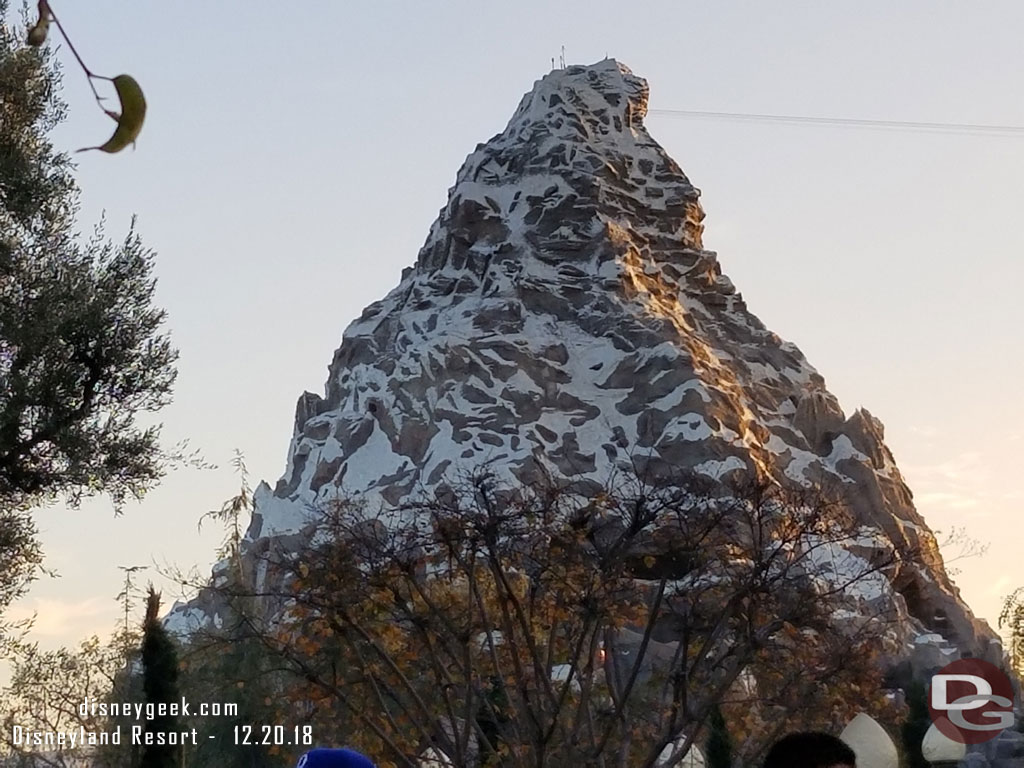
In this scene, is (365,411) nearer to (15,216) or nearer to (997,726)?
(997,726)

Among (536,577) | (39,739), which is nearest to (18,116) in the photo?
(536,577)

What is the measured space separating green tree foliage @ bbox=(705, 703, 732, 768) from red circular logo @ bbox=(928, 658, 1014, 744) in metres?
2.84

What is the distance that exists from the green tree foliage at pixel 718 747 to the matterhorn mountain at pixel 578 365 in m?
23.1

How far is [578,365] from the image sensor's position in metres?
52.7

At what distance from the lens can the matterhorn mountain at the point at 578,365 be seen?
47.9 meters

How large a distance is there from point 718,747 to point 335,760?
1797 cm

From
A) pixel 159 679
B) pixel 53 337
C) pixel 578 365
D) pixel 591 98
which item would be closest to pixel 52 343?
pixel 53 337

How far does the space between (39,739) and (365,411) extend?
30488 mm

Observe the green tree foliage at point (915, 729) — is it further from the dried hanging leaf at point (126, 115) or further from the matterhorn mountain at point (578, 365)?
the dried hanging leaf at point (126, 115)

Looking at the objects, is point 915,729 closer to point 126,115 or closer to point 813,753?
point 813,753

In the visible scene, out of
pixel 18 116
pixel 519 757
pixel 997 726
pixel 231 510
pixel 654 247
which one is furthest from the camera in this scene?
pixel 654 247

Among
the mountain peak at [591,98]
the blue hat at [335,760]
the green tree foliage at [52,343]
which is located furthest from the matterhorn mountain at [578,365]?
the blue hat at [335,760]

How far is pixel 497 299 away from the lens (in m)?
53.7

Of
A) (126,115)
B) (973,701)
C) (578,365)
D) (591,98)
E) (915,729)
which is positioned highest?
(591,98)
